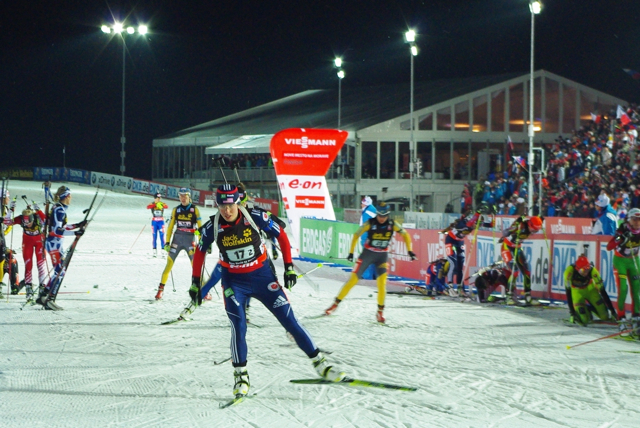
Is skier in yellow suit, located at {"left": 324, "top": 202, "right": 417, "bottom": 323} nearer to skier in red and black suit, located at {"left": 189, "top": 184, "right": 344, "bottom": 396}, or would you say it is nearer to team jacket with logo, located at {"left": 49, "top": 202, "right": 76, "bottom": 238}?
team jacket with logo, located at {"left": 49, "top": 202, "right": 76, "bottom": 238}

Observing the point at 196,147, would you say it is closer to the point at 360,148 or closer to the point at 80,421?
the point at 360,148

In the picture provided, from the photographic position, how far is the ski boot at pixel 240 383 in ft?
22.6

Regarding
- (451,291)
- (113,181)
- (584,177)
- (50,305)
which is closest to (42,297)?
(50,305)

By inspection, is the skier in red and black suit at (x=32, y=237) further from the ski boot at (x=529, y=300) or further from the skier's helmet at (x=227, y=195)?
the ski boot at (x=529, y=300)

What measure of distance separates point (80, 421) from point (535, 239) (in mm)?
10341

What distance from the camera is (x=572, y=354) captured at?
923cm

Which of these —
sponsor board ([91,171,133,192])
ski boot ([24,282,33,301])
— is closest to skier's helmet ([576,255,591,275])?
ski boot ([24,282,33,301])

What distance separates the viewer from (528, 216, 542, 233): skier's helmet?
13852 mm

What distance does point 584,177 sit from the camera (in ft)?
94.6

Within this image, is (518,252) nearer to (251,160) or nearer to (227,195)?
(227,195)

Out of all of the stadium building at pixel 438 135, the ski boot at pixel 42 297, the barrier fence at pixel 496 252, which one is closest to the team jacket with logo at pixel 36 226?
the ski boot at pixel 42 297

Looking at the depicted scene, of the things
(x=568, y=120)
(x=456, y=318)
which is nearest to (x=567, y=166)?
(x=568, y=120)

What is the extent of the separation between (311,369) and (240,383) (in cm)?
136

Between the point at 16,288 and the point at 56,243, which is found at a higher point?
the point at 56,243
